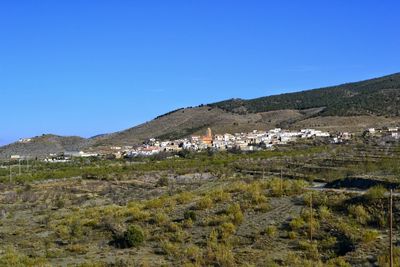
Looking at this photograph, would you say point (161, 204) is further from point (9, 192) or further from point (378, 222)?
point (9, 192)

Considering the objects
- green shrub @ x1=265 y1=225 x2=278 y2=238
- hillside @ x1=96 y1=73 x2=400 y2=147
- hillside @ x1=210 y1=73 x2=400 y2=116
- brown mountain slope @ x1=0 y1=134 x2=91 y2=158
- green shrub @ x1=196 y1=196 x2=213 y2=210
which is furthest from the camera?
brown mountain slope @ x1=0 y1=134 x2=91 y2=158

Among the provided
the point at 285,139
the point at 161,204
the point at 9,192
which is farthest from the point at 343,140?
the point at 161,204

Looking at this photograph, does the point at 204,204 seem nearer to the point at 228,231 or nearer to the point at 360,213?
the point at 228,231

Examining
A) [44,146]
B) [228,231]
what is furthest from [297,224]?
[44,146]

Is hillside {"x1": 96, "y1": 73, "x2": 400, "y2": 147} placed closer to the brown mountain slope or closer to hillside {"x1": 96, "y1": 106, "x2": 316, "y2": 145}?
hillside {"x1": 96, "y1": 106, "x2": 316, "y2": 145}

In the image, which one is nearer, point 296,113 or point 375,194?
point 375,194

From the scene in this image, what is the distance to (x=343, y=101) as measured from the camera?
416 feet

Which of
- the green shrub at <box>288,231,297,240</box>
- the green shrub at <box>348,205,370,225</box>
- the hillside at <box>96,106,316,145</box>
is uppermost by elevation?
the hillside at <box>96,106,316,145</box>

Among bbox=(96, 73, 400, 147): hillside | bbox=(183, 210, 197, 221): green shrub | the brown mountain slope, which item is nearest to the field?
bbox=(183, 210, 197, 221): green shrub

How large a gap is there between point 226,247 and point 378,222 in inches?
196

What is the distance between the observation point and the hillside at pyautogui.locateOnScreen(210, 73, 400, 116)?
111 meters

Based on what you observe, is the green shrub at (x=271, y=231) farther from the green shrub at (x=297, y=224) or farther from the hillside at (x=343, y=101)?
the hillside at (x=343, y=101)

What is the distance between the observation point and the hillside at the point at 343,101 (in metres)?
111

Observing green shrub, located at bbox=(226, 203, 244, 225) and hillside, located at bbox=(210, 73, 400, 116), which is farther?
hillside, located at bbox=(210, 73, 400, 116)
